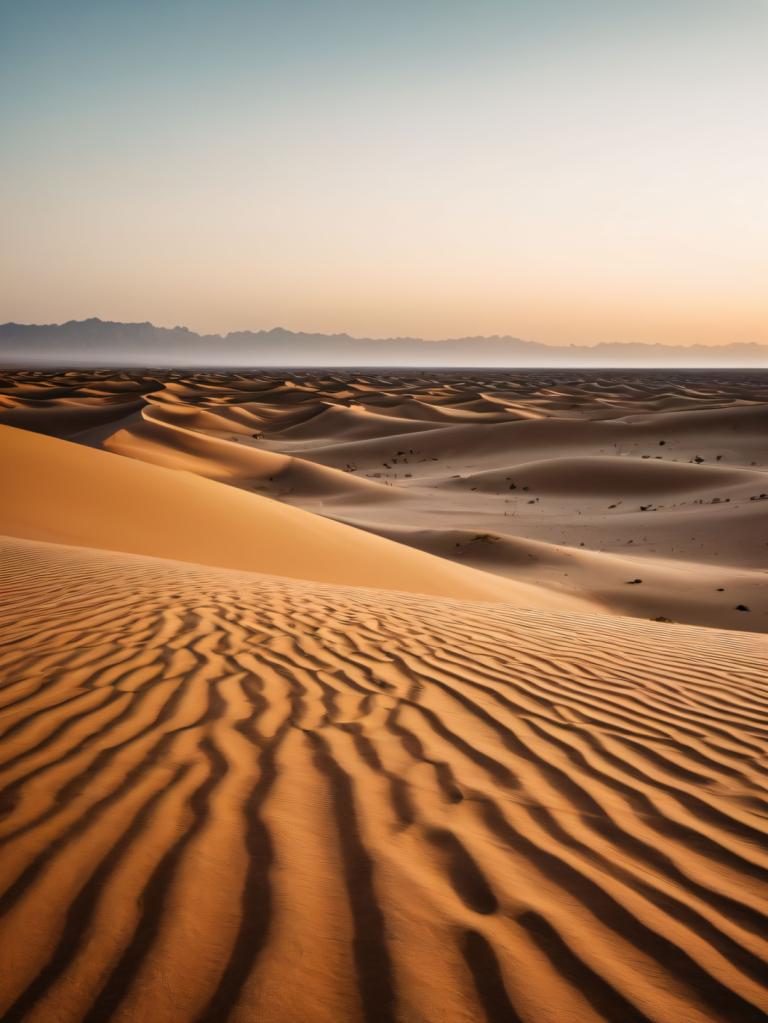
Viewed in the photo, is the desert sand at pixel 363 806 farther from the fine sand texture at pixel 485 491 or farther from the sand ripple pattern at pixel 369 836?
the fine sand texture at pixel 485 491

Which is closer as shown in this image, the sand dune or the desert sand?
the desert sand

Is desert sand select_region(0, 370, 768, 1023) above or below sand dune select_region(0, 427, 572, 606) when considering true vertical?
above

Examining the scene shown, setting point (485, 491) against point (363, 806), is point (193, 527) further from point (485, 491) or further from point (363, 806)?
point (485, 491)

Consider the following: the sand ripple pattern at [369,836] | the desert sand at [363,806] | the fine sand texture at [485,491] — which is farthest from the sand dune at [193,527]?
the sand ripple pattern at [369,836]

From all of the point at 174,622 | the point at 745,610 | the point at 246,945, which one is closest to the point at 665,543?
the point at 745,610

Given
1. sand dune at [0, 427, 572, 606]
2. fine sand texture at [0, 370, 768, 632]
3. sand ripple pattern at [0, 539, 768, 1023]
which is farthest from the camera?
fine sand texture at [0, 370, 768, 632]

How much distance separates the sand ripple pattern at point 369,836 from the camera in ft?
6.01

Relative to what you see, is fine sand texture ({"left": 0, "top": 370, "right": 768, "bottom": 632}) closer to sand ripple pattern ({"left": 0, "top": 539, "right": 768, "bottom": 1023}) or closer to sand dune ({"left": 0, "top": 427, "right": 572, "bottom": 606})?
sand dune ({"left": 0, "top": 427, "right": 572, "bottom": 606})

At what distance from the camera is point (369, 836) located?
2.50m

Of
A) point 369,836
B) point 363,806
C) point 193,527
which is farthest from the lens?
point 193,527

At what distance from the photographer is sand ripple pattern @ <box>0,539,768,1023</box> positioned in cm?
183

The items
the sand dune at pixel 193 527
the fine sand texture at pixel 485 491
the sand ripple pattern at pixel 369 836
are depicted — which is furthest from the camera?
the fine sand texture at pixel 485 491

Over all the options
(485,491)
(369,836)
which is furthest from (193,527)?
(485,491)

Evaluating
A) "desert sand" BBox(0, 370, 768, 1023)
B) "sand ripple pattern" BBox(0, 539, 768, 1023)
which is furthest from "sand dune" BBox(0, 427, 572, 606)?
"sand ripple pattern" BBox(0, 539, 768, 1023)
